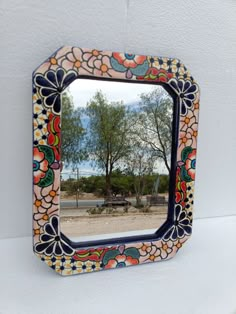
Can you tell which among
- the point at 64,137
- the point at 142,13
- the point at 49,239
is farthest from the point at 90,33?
the point at 49,239

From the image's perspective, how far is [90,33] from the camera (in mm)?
538

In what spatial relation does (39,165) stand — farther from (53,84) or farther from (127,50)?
(127,50)

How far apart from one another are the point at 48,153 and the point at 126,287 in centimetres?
22

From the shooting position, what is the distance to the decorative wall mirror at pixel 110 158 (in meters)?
0.41

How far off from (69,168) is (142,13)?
349mm

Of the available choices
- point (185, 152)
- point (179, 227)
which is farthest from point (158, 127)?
point (179, 227)

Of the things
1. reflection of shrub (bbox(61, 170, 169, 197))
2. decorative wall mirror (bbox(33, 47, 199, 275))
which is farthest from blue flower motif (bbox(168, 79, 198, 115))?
reflection of shrub (bbox(61, 170, 169, 197))

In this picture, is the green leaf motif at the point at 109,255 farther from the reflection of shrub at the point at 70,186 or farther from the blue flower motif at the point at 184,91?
the blue flower motif at the point at 184,91

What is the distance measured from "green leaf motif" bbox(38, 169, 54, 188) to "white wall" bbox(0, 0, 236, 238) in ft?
0.45

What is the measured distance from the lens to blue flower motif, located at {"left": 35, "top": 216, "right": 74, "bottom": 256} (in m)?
0.41

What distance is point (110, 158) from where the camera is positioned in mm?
477

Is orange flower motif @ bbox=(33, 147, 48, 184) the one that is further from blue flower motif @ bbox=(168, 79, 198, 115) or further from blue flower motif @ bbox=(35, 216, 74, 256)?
blue flower motif @ bbox=(168, 79, 198, 115)

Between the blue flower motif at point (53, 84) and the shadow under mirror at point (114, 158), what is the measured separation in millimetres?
19
